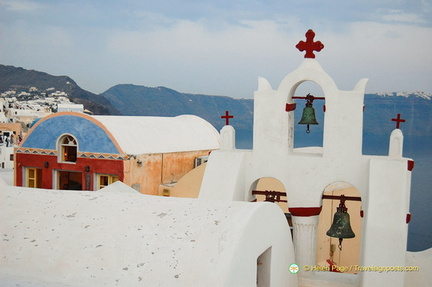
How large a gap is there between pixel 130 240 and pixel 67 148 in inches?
431

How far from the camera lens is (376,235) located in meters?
7.50

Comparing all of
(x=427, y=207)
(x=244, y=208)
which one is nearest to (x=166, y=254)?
(x=244, y=208)

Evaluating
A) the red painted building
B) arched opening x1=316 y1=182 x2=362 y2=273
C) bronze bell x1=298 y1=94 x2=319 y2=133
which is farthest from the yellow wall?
bronze bell x1=298 y1=94 x2=319 y2=133

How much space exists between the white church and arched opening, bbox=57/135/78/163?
5.71 m

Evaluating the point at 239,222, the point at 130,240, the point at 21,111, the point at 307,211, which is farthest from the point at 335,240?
the point at 21,111

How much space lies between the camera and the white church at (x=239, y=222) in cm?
502

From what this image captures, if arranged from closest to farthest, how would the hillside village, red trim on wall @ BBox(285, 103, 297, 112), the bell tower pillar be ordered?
the bell tower pillar → red trim on wall @ BBox(285, 103, 297, 112) → the hillside village

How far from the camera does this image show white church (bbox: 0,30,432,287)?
5.02 meters

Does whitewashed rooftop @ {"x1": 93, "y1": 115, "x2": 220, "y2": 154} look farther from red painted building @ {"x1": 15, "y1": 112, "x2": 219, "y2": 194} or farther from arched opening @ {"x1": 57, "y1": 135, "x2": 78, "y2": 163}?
arched opening @ {"x1": 57, "y1": 135, "x2": 78, "y2": 163}

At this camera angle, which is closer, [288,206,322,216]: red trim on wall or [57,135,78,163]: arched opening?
[288,206,322,216]: red trim on wall

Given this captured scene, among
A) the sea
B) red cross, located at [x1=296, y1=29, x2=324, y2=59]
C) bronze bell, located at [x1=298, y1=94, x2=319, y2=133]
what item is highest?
red cross, located at [x1=296, y1=29, x2=324, y2=59]

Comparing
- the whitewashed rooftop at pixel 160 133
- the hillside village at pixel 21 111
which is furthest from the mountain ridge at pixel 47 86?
the whitewashed rooftop at pixel 160 133

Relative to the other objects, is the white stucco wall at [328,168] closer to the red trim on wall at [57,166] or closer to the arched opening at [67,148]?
the red trim on wall at [57,166]

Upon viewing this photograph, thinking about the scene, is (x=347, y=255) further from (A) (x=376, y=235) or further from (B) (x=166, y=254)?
(B) (x=166, y=254)
